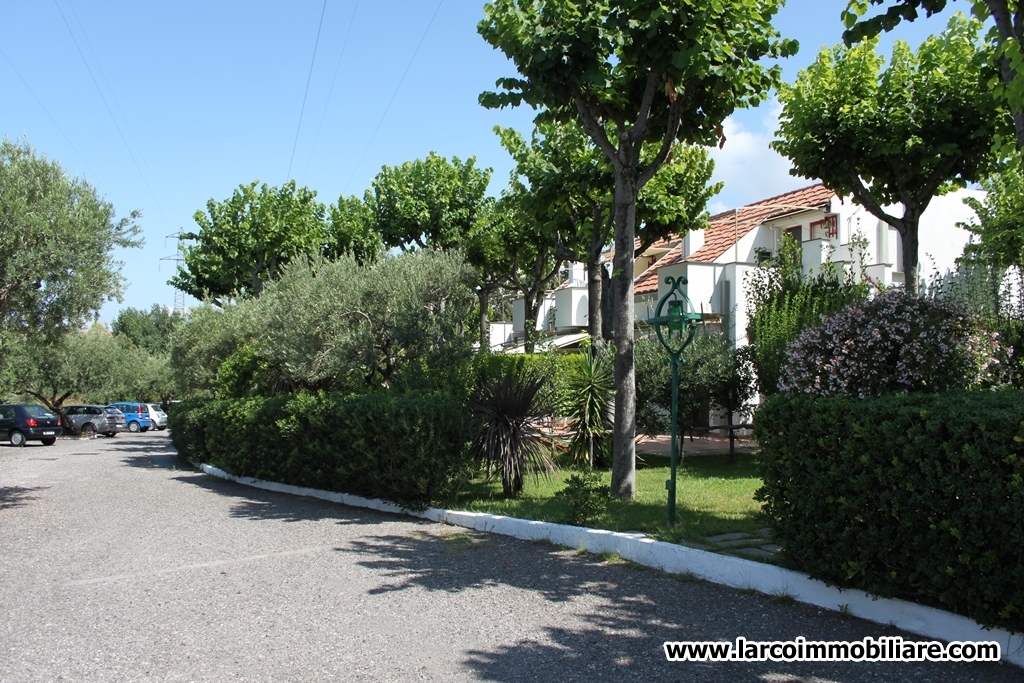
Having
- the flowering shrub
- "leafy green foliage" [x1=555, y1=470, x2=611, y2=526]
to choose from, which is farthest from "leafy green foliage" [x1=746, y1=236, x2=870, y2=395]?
"leafy green foliage" [x1=555, y1=470, x2=611, y2=526]

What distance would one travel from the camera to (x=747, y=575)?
21.5ft

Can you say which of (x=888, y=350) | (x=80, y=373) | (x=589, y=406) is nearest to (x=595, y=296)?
(x=589, y=406)

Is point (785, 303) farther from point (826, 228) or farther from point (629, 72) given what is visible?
point (826, 228)

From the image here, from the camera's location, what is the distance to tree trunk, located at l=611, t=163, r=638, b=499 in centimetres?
1018

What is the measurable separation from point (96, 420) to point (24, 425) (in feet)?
25.6

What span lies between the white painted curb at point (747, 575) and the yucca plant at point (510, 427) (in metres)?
1.07

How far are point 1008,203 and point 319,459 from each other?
1359cm

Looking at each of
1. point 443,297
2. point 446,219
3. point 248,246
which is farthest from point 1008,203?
point 248,246

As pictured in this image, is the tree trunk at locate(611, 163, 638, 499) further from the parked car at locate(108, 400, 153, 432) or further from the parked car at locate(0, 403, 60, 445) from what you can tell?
the parked car at locate(108, 400, 153, 432)

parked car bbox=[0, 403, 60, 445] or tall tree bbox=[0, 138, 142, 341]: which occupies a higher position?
tall tree bbox=[0, 138, 142, 341]

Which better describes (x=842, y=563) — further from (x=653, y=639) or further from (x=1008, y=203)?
(x=1008, y=203)

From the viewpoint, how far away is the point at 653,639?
216 inches

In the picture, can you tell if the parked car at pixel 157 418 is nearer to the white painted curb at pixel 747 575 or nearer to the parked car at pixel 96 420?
the parked car at pixel 96 420

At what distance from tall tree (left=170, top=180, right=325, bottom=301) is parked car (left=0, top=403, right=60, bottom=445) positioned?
11.8 meters
